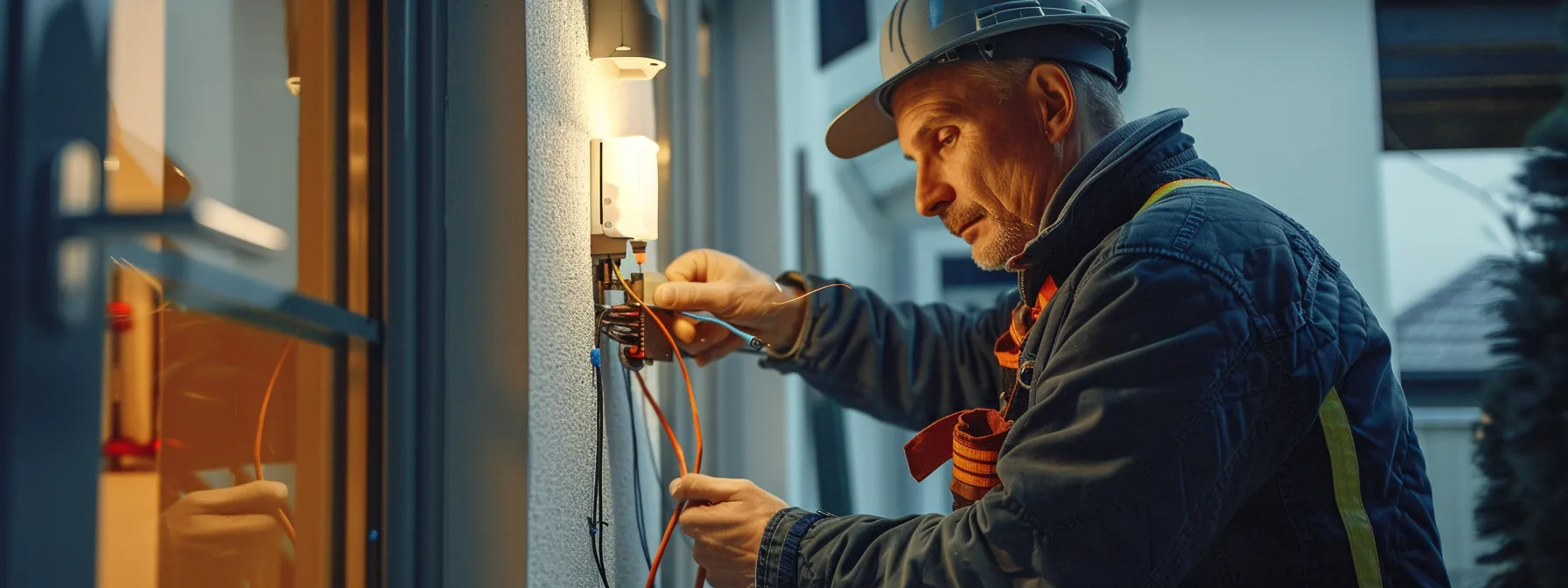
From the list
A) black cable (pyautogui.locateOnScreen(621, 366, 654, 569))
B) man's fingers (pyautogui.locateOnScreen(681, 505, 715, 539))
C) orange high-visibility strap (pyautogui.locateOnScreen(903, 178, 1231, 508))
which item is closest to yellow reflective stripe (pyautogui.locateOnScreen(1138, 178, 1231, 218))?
Answer: orange high-visibility strap (pyautogui.locateOnScreen(903, 178, 1231, 508))

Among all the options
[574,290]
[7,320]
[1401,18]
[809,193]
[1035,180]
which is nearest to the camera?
[7,320]

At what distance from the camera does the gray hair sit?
1.32 metres

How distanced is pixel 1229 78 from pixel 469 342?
3773mm

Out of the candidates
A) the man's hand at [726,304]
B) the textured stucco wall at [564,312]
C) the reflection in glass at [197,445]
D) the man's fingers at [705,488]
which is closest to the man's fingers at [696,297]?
the man's hand at [726,304]

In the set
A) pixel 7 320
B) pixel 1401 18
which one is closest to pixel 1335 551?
pixel 7 320

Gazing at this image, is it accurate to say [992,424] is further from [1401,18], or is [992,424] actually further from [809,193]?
[1401,18]

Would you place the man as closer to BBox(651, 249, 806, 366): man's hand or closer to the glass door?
BBox(651, 249, 806, 366): man's hand

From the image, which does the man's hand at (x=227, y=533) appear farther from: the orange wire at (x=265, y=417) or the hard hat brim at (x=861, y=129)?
the hard hat brim at (x=861, y=129)

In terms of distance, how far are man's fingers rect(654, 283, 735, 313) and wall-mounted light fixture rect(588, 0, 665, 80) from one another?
0.88 ft

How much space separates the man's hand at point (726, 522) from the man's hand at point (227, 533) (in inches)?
16.6

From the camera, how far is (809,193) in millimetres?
2961

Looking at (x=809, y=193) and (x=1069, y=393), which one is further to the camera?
(x=809, y=193)

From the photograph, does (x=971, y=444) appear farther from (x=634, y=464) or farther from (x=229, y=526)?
(x=229, y=526)

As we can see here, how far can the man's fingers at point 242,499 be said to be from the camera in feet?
2.26
